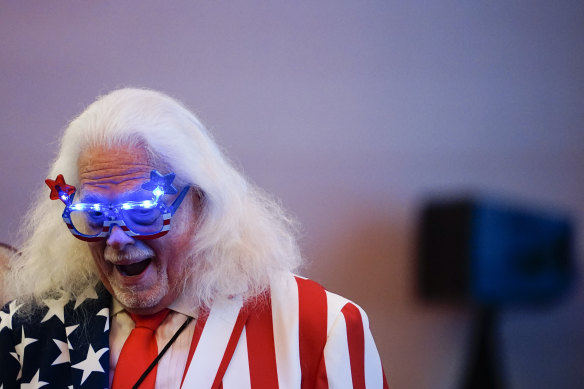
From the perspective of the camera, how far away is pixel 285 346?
1.31 metres

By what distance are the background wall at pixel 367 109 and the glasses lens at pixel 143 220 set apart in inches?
33.7

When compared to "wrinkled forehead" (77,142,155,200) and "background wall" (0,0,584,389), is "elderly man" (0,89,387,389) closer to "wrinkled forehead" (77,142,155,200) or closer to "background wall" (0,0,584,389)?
"wrinkled forehead" (77,142,155,200)

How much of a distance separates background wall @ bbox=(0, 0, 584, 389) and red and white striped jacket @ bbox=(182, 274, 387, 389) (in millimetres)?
704

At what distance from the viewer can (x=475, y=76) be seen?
81.0 inches

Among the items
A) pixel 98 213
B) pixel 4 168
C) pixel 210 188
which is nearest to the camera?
pixel 98 213

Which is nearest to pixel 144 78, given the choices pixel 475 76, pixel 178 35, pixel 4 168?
pixel 178 35

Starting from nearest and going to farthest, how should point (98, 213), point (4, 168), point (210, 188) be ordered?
point (98, 213) → point (210, 188) → point (4, 168)

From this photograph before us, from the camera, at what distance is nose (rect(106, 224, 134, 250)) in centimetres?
120

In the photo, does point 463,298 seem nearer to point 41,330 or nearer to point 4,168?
point 41,330

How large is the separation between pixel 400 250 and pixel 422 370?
426 millimetres

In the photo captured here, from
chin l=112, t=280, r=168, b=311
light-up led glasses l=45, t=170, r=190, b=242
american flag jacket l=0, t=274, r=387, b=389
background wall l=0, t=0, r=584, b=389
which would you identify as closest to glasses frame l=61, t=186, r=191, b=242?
light-up led glasses l=45, t=170, r=190, b=242

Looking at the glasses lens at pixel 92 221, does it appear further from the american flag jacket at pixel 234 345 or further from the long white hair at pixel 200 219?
the american flag jacket at pixel 234 345

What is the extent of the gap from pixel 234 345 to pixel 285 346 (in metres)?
0.11

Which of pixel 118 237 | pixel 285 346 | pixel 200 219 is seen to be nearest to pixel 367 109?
pixel 200 219
